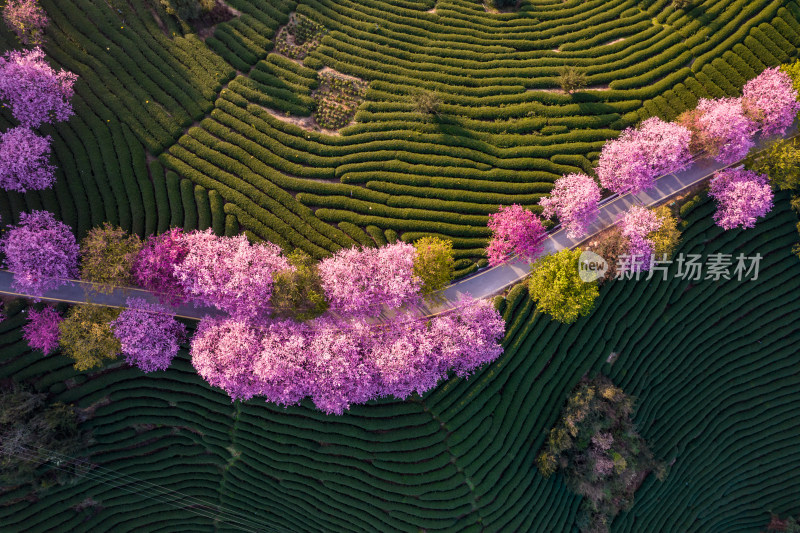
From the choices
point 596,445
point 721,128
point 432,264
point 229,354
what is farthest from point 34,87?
point 721,128

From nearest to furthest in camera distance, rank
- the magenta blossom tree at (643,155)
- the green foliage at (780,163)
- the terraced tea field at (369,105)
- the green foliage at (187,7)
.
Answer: the magenta blossom tree at (643,155), the terraced tea field at (369,105), the green foliage at (780,163), the green foliage at (187,7)

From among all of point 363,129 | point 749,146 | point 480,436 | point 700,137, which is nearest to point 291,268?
point 363,129

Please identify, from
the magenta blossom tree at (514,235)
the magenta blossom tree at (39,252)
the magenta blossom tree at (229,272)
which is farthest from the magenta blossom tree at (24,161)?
the magenta blossom tree at (514,235)

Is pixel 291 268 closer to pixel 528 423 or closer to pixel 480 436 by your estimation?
pixel 480 436

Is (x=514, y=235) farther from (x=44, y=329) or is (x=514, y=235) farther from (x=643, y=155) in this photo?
(x=44, y=329)

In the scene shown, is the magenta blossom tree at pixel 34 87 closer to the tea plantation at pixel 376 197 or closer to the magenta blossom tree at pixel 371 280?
the tea plantation at pixel 376 197

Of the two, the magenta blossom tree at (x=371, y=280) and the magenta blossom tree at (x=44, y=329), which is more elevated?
the magenta blossom tree at (x=371, y=280)
